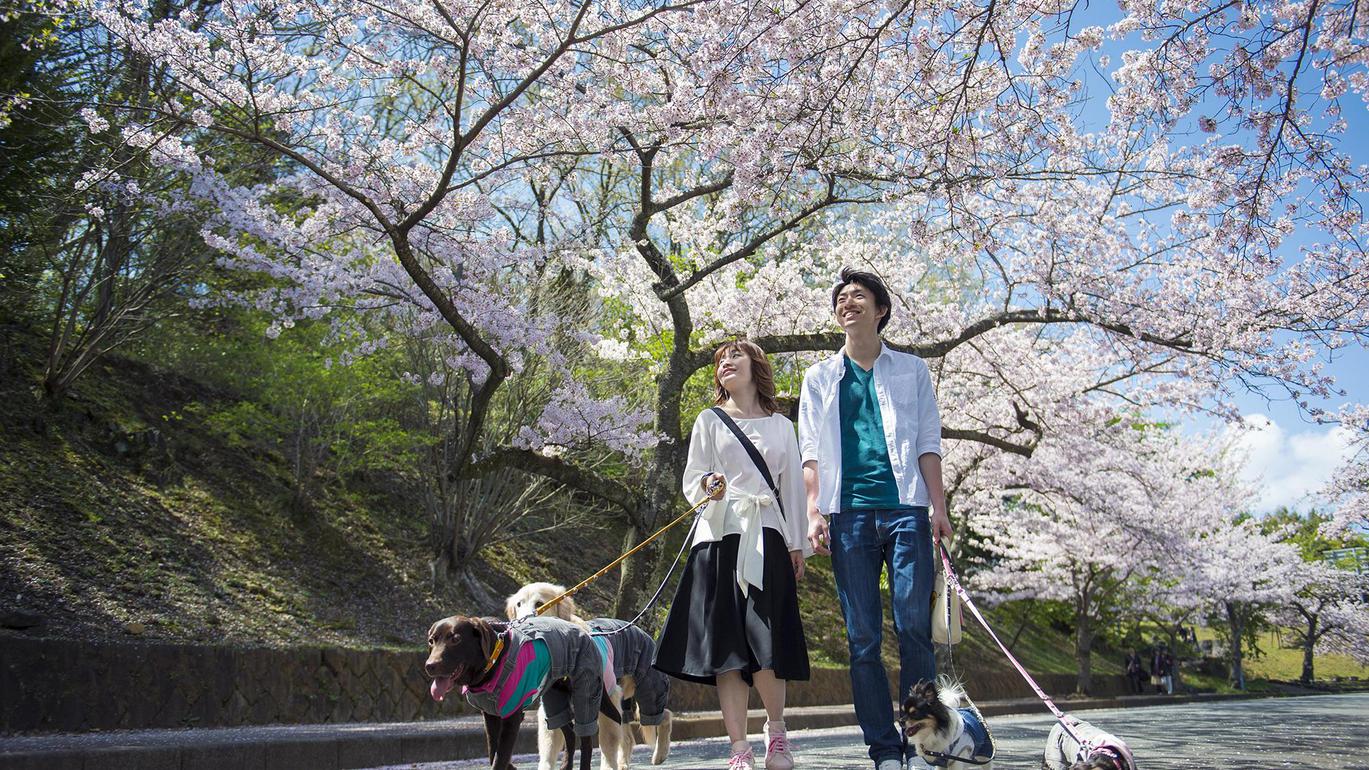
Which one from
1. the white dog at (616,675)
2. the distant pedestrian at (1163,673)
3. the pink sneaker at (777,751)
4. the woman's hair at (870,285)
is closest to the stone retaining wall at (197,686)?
the white dog at (616,675)

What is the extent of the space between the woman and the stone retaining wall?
16.3ft

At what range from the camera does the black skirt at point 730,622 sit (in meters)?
4.43

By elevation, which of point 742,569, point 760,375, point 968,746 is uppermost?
point 760,375

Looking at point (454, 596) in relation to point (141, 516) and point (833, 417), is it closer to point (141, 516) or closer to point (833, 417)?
point (141, 516)

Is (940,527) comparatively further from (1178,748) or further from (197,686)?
(197,686)

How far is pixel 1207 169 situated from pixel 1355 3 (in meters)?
6.90

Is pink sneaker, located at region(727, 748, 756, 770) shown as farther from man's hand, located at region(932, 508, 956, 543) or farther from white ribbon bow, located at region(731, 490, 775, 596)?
man's hand, located at region(932, 508, 956, 543)

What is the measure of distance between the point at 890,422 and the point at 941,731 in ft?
4.20

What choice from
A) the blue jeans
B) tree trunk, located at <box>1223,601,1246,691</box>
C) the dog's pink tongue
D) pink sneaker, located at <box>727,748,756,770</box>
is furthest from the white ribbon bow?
tree trunk, located at <box>1223,601,1246,691</box>

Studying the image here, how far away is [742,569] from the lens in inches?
177

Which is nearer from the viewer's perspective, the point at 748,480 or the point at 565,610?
the point at 748,480

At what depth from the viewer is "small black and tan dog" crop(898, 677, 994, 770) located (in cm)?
366

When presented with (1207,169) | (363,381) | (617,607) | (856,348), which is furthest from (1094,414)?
(856,348)

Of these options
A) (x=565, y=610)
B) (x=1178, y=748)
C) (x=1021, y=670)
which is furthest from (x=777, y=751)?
(x=1178, y=748)
